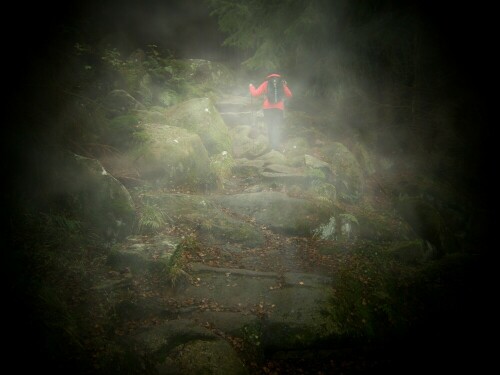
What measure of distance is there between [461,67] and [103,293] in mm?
13389

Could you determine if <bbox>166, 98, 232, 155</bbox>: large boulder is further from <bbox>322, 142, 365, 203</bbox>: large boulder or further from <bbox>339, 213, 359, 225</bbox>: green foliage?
<bbox>339, 213, 359, 225</bbox>: green foliage

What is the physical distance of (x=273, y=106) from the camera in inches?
470

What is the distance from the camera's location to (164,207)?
26.1 ft

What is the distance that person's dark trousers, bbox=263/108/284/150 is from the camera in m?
12.1

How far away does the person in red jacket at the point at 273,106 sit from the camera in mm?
11574

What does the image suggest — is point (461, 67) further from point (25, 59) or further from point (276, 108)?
point (25, 59)

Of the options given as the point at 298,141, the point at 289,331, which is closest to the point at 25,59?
the point at 289,331

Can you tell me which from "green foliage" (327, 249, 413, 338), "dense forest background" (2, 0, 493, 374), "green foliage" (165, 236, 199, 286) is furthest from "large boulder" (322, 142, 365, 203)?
"green foliage" (165, 236, 199, 286)

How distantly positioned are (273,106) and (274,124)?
808 mm

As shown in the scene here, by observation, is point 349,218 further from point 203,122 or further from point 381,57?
point 381,57

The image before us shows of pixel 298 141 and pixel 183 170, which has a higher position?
pixel 298 141

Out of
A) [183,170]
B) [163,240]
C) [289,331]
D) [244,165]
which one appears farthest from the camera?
[244,165]

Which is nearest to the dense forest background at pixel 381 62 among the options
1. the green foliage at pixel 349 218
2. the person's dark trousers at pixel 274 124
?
the person's dark trousers at pixel 274 124

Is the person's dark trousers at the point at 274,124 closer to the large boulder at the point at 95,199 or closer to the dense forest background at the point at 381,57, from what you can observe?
the dense forest background at the point at 381,57
